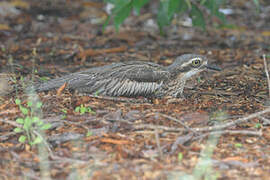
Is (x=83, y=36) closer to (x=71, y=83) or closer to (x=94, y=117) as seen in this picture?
(x=71, y=83)

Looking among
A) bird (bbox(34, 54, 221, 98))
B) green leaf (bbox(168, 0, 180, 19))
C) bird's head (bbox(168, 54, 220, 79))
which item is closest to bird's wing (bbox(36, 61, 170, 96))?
Answer: bird (bbox(34, 54, 221, 98))

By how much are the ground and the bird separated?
165mm

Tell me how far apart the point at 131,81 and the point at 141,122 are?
3.52 ft

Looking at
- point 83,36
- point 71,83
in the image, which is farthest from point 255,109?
point 83,36

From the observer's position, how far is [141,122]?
4.13m

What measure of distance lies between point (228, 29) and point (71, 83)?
5047 mm

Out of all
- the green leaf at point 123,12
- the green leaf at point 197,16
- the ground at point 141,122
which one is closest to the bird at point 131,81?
the ground at point 141,122

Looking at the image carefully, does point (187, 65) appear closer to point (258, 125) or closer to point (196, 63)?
point (196, 63)

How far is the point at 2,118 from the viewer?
4234 mm

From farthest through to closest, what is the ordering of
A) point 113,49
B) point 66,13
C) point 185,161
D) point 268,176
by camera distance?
point 66,13 < point 113,49 < point 185,161 < point 268,176

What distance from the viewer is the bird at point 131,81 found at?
5090mm

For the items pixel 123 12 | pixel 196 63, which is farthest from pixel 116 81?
pixel 123 12

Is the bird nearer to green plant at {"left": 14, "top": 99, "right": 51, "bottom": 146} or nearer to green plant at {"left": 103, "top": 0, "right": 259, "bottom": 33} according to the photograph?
green plant at {"left": 103, "top": 0, "right": 259, "bottom": 33}

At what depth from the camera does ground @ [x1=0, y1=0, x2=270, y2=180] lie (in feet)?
11.3
